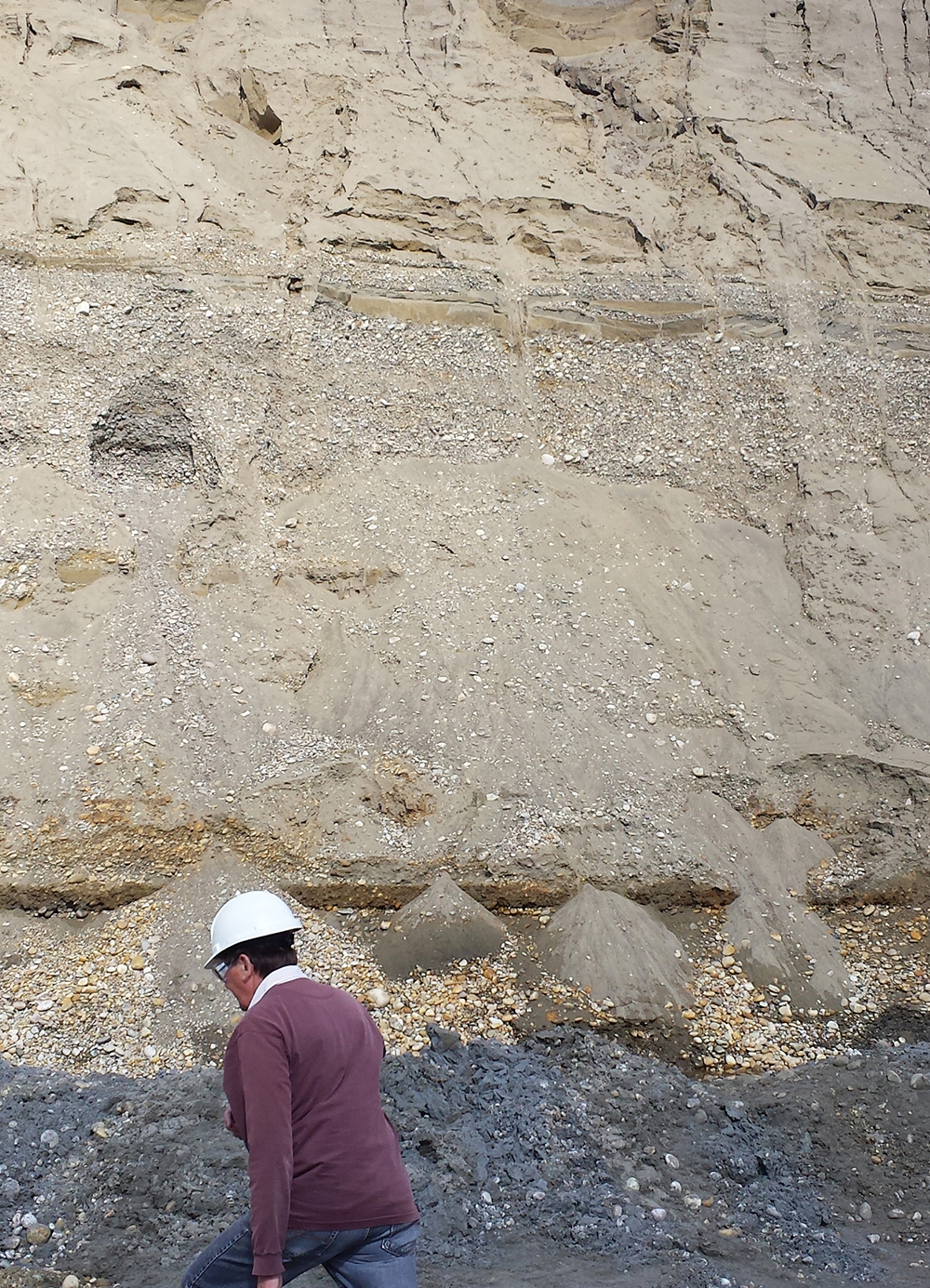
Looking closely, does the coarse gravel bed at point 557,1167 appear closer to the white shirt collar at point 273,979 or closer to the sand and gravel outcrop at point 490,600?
the sand and gravel outcrop at point 490,600

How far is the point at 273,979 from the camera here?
8.33ft

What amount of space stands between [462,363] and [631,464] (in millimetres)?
1733

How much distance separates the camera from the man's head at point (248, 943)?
253cm

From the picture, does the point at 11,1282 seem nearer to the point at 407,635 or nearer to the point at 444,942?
the point at 444,942

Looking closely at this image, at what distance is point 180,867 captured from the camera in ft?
19.4

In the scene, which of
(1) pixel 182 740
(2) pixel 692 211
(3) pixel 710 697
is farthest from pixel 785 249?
(1) pixel 182 740

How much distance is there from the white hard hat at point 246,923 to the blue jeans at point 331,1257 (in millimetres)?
689

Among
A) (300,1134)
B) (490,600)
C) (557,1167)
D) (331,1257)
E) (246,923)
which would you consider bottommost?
(557,1167)

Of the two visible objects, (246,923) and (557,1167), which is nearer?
(246,923)

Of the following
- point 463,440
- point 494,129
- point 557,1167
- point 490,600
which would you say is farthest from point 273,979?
point 494,129

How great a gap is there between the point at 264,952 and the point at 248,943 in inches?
1.9

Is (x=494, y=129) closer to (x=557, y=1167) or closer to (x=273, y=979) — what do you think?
(x=557, y=1167)

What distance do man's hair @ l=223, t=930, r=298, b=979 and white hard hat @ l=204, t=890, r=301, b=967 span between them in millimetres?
17

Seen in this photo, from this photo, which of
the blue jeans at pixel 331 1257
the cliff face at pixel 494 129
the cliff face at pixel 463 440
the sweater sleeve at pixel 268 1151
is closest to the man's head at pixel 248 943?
the sweater sleeve at pixel 268 1151
